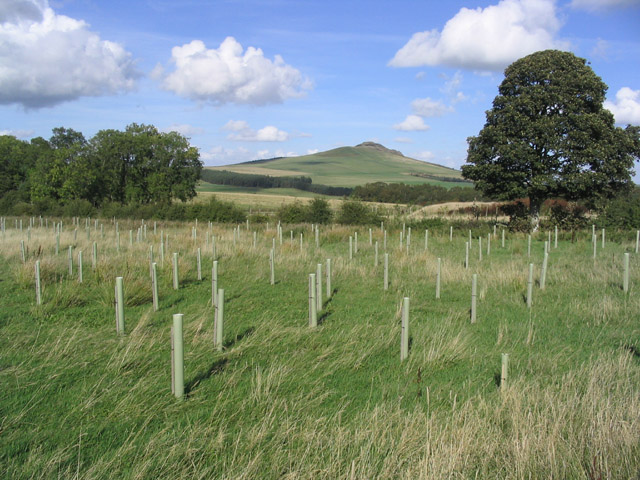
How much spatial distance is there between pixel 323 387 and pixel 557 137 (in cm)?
2452

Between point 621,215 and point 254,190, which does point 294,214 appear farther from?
point 254,190

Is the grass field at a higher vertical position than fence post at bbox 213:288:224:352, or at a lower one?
lower

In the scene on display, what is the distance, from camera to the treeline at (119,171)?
5175 cm

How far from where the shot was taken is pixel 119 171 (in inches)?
2183

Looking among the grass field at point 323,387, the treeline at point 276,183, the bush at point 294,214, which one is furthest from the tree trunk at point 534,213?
the treeline at point 276,183

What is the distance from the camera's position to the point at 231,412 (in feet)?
16.4

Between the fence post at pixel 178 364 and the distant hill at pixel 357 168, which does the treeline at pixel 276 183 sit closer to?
the distant hill at pixel 357 168

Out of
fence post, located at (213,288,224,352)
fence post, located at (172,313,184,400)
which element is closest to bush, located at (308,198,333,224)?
fence post, located at (213,288,224,352)

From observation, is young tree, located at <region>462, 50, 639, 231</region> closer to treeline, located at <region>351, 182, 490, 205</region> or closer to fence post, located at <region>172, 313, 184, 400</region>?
fence post, located at <region>172, 313, 184, 400</region>

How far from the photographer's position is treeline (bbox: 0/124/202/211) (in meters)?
51.8

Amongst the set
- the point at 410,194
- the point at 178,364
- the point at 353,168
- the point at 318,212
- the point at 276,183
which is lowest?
the point at 178,364

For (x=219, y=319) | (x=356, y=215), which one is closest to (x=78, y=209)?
(x=356, y=215)

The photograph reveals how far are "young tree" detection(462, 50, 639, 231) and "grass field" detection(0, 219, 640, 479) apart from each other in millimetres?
16467

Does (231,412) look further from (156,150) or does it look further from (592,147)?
(156,150)
